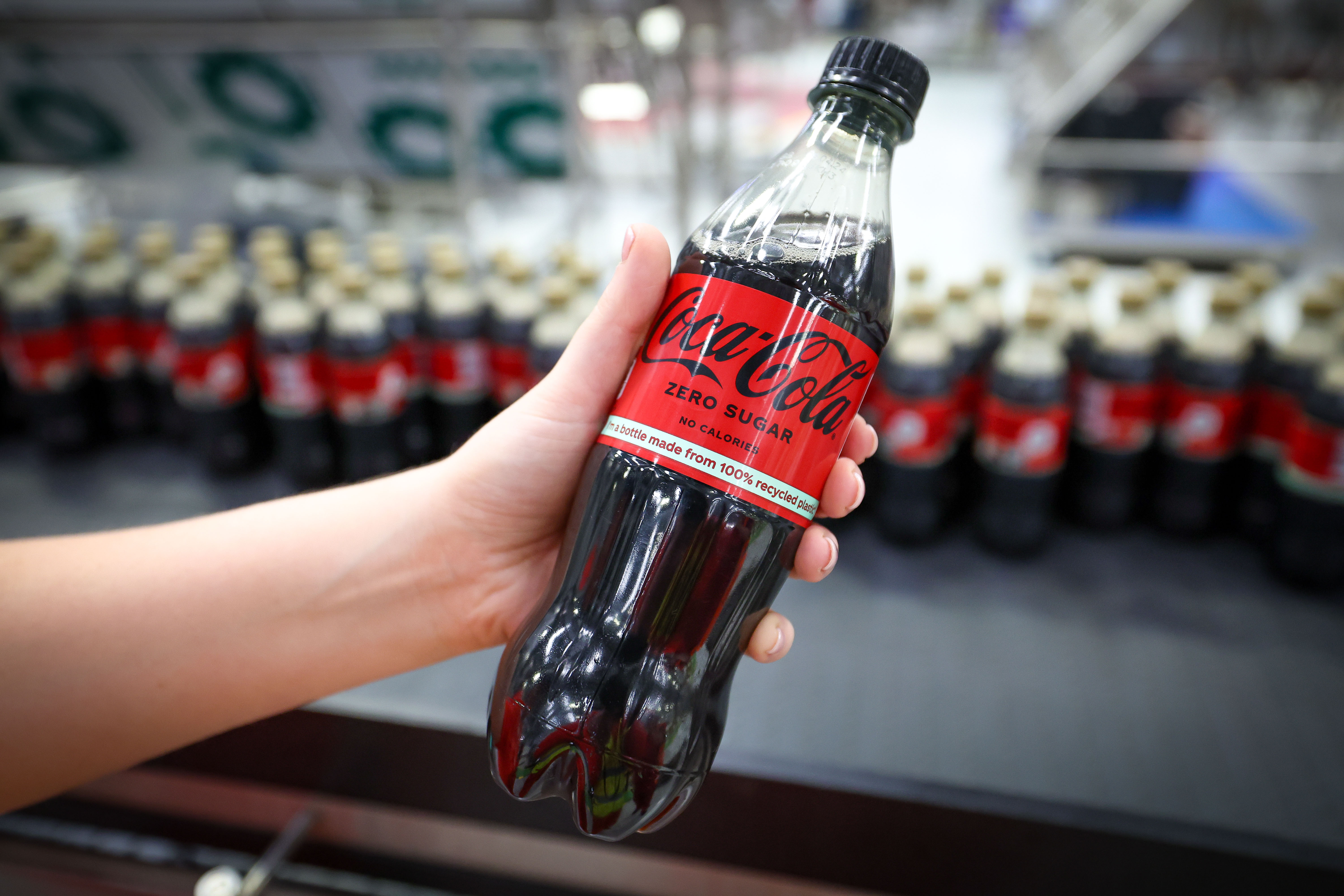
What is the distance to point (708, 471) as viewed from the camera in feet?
2.05

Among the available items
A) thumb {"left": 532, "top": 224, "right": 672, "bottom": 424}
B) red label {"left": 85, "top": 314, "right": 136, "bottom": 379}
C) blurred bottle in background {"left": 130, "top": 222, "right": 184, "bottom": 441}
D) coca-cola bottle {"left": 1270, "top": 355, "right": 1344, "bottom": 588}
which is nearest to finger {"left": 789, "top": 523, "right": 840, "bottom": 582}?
thumb {"left": 532, "top": 224, "right": 672, "bottom": 424}

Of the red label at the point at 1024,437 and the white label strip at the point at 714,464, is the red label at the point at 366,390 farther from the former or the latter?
the red label at the point at 1024,437

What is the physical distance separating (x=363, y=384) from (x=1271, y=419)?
1525 mm

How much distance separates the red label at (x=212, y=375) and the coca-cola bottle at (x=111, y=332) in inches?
11.0

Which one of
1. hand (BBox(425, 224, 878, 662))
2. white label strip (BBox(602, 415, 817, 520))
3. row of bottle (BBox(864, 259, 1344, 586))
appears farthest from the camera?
row of bottle (BBox(864, 259, 1344, 586))

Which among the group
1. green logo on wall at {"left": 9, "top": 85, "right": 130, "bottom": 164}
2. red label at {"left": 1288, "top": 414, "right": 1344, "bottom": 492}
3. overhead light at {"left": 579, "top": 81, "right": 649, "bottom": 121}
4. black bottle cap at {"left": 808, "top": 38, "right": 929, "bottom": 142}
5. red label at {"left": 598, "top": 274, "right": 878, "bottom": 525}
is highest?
overhead light at {"left": 579, "top": 81, "right": 649, "bottom": 121}

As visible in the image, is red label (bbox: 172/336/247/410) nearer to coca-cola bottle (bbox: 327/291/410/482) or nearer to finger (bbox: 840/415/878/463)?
coca-cola bottle (bbox: 327/291/410/482)

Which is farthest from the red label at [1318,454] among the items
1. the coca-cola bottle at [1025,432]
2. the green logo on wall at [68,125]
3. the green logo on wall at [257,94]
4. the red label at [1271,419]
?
the green logo on wall at [68,125]

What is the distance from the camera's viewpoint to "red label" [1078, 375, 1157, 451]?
131 cm

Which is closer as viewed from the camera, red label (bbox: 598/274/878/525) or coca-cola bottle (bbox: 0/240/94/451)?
red label (bbox: 598/274/878/525)

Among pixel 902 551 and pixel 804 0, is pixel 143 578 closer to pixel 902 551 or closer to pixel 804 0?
pixel 902 551

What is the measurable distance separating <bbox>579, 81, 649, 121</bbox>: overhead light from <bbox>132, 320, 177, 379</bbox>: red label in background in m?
1.31

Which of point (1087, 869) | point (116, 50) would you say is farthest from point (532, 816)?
point (116, 50)

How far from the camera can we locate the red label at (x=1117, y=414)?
1.31m
